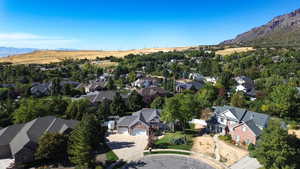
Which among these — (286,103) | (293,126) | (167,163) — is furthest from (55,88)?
(293,126)

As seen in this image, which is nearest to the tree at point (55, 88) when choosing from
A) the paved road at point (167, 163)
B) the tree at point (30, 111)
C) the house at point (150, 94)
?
the tree at point (30, 111)

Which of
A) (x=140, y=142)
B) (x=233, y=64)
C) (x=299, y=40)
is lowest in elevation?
(x=140, y=142)

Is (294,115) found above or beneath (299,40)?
beneath

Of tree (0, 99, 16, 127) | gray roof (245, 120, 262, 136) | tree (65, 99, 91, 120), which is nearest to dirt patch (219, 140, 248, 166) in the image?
gray roof (245, 120, 262, 136)

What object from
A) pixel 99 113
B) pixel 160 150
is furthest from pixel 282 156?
pixel 99 113

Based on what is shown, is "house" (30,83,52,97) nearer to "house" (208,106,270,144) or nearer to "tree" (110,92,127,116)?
"tree" (110,92,127,116)

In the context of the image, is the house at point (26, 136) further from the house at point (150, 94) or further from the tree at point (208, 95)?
the tree at point (208, 95)

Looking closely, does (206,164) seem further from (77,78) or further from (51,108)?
(77,78)
